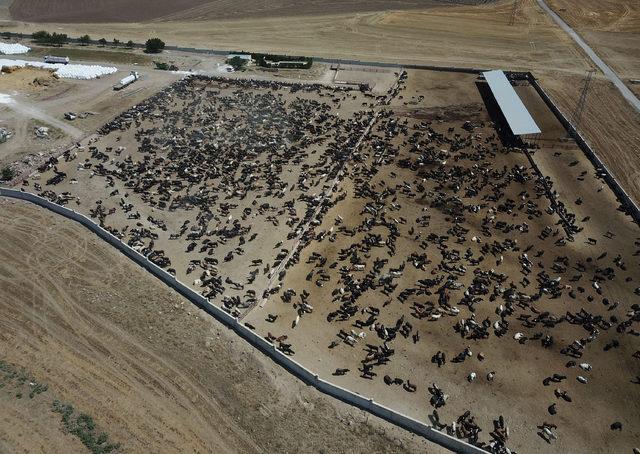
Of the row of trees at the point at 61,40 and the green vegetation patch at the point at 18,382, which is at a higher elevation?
the row of trees at the point at 61,40

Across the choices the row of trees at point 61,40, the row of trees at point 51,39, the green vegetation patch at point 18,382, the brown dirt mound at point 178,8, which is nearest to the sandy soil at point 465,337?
the green vegetation patch at point 18,382

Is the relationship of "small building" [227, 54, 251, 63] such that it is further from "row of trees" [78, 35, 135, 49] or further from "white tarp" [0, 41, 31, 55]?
"white tarp" [0, 41, 31, 55]

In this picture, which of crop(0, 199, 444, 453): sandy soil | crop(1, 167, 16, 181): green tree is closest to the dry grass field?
crop(0, 199, 444, 453): sandy soil

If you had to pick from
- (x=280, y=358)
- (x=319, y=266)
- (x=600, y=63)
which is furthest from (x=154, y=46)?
(x=600, y=63)

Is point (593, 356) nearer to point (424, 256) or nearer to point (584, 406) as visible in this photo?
point (584, 406)

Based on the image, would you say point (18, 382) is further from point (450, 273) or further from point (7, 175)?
point (450, 273)

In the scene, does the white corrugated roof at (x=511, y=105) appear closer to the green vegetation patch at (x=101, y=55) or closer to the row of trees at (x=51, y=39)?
the green vegetation patch at (x=101, y=55)
